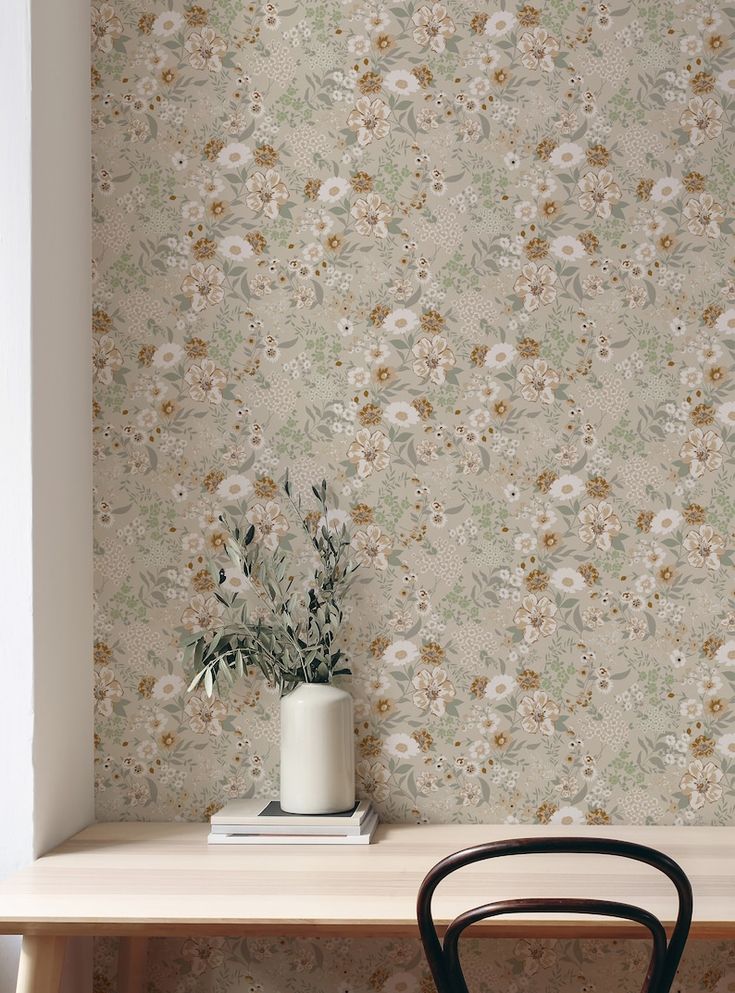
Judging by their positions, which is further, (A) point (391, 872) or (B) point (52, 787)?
(B) point (52, 787)

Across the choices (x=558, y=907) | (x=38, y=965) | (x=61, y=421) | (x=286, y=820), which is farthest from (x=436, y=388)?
(x=38, y=965)

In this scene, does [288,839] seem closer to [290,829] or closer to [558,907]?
[290,829]

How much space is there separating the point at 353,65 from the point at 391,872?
1441mm

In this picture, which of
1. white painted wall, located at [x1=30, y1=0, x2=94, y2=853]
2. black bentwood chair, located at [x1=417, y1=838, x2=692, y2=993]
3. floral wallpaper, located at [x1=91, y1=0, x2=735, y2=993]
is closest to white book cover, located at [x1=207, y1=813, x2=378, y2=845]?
floral wallpaper, located at [x1=91, y1=0, x2=735, y2=993]

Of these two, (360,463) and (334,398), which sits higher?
(334,398)

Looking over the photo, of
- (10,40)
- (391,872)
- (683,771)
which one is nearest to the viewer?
(391,872)

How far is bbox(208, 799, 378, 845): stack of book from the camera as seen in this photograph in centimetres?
166

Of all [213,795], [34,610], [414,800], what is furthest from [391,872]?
[34,610]

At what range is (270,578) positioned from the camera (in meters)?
1.86

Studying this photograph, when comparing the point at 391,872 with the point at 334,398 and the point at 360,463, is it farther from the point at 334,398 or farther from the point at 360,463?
the point at 334,398

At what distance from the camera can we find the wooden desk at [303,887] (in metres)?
1.33

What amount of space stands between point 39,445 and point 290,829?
0.78m

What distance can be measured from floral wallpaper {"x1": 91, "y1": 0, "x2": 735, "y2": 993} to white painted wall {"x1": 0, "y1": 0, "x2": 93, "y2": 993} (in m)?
0.11

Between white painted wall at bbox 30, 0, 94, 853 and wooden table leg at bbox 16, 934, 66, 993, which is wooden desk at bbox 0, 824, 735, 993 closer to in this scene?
wooden table leg at bbox 16, 934, 66, 993
